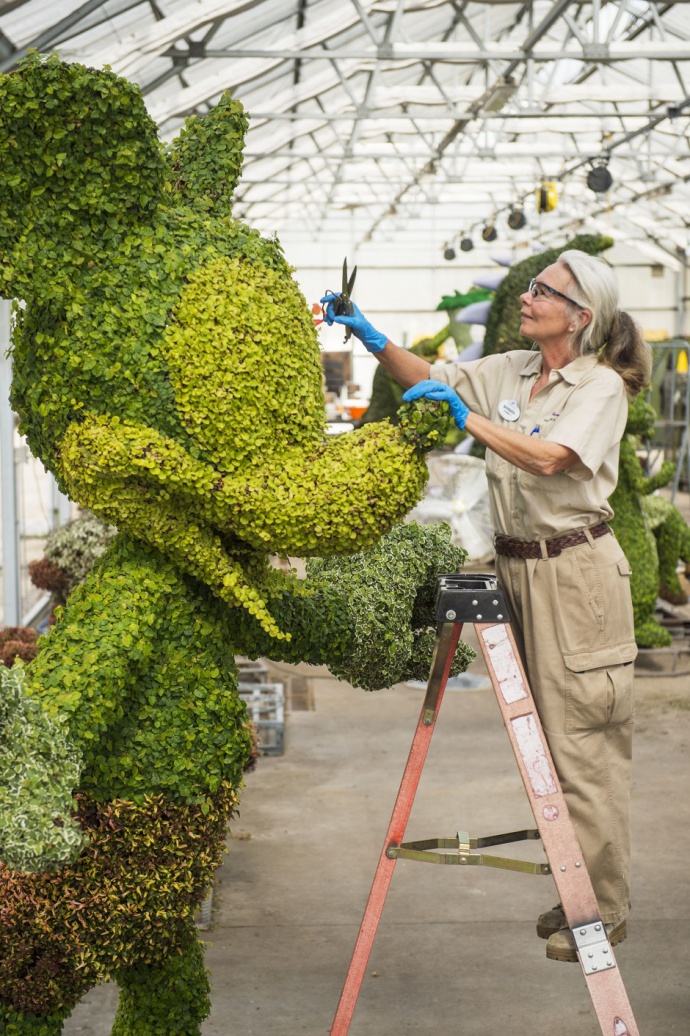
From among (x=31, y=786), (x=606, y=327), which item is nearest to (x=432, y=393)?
(x=606, y=327)

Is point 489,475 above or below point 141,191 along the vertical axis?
below

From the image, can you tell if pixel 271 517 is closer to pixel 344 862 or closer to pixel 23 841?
pixel 23 841

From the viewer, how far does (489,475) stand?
2.84 m

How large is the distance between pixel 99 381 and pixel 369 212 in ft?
81.6

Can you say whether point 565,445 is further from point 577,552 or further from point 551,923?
point 551,923

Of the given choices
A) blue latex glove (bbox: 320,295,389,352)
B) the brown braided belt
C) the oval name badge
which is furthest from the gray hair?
blue latex glove (bbox: 320,295,389,352)

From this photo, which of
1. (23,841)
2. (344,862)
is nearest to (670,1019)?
(344,862)

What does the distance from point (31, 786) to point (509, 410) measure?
147cm

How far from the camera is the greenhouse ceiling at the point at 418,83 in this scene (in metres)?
7.92

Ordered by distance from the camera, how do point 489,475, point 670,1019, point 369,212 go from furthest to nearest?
point 369,212, point 670,1019, point 489,475

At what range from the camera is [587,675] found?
273 cm

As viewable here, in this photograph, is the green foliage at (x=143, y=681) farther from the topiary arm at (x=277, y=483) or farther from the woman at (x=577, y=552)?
the woman at (x=577, y=552)

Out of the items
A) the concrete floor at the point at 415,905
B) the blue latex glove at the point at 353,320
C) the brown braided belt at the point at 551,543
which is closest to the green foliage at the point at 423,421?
the blue latex glove at the point at 353,320

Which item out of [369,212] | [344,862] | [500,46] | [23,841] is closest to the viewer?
[23,841]
